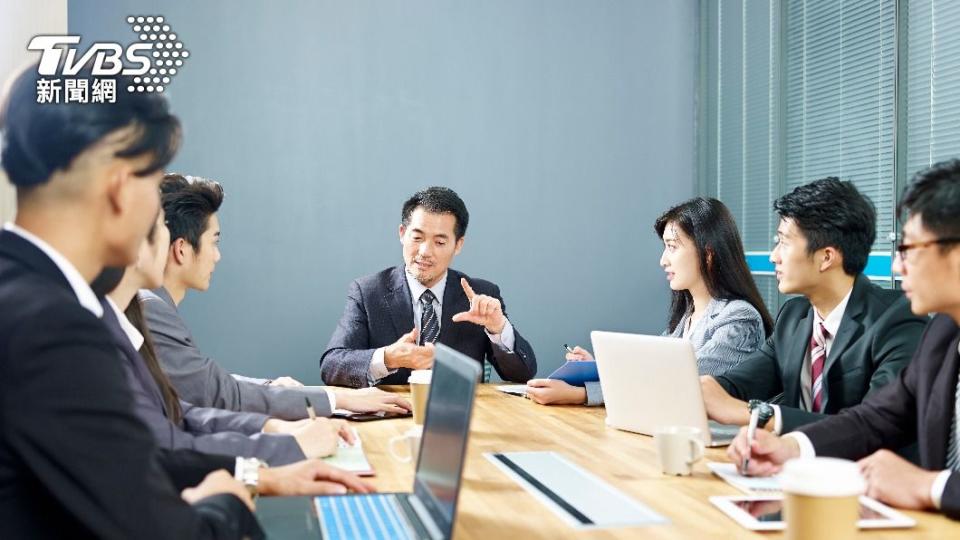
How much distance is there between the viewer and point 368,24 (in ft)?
15.9

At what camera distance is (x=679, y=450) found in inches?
73.9

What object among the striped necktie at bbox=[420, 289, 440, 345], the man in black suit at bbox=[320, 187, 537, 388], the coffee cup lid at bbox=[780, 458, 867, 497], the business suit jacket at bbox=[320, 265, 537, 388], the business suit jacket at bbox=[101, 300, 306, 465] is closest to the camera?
the coffee cup lid at bbox=[780, 458, 867, 497]

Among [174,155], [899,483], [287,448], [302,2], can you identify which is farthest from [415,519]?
[302,2]

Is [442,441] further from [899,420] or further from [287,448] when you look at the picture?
[899,420]

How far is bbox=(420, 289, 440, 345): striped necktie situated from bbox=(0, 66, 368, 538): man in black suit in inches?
97.7

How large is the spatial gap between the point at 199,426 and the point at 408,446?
1.64ft

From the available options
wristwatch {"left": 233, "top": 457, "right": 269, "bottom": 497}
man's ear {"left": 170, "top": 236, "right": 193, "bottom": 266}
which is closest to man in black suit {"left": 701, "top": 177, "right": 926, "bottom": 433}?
wristwatch {"left": 233, "top": 457, "right": 269, "bottom": 497}

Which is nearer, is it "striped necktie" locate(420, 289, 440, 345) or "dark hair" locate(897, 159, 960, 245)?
"dark hair" locate(897, 159, 960, 245)

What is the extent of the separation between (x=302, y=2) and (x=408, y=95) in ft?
2.28

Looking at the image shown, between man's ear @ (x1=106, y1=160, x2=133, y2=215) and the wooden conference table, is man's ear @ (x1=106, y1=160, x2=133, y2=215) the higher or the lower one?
the higher one

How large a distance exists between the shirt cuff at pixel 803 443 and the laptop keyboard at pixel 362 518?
86cm

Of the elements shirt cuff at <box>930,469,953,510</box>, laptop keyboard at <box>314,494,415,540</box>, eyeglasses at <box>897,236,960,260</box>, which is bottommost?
laptop keyboard at <box>314,494,415,540</box>

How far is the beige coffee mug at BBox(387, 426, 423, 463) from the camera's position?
1.89m

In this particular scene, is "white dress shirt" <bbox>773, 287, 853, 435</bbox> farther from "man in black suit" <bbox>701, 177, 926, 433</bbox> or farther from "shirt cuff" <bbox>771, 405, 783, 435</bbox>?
"shirt cuff" <bbox>771, 405, 783, 435</bbox>
